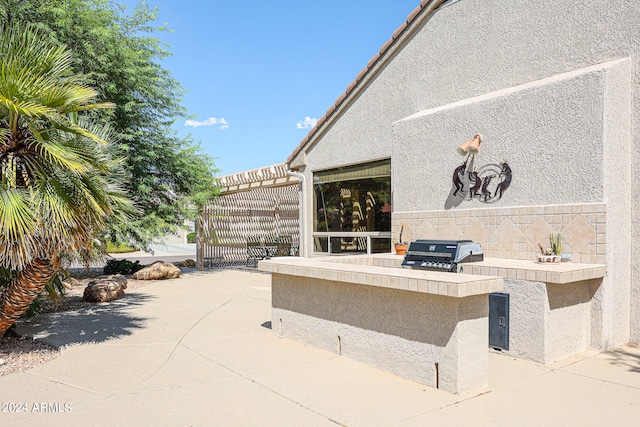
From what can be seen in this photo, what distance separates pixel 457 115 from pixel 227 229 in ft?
43.5

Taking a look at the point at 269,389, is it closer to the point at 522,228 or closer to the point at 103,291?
the point at 522,228

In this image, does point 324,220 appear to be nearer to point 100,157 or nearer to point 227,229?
point 100,157

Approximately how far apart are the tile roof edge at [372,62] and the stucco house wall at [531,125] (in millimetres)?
80

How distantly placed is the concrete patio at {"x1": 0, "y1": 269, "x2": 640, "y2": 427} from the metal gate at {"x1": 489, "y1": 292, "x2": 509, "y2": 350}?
183 mm

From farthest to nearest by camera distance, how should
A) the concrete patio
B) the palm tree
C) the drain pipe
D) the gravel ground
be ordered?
the drain pipe, the gravel ground, the palm tree, the concrete patio

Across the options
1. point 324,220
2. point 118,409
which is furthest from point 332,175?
point 118,409

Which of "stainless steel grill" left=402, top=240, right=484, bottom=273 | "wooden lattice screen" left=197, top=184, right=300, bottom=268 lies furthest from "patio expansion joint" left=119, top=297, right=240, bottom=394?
"wooden lattice screen" left=197, top=184, right=300, bottom=268

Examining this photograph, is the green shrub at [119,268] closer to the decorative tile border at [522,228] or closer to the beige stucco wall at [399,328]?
the beige stucco wall at [399,328]

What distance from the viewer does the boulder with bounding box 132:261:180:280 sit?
47.2ft

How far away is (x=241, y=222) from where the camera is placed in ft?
64.0

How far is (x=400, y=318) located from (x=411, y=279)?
56cm

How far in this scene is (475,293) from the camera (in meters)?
4.29

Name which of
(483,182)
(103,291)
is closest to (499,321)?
(483,182)

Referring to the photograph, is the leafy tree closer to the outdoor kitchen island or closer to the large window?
the large window
